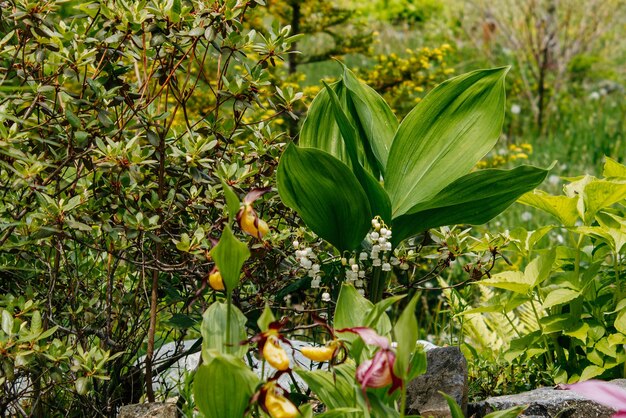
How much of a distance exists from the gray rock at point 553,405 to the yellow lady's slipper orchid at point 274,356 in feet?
3.37

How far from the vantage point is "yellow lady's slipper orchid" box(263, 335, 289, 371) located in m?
1.54

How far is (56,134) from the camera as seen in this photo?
2.48 metres

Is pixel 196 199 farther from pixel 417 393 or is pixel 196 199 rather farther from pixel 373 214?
pixel 417 393

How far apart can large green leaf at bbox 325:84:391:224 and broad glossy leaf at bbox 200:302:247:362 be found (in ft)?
2.34

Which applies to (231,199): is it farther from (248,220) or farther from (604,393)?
(604,393)

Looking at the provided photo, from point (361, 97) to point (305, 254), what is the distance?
0.63 m

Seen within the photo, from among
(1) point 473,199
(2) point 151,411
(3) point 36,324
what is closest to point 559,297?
(1) point 473,199

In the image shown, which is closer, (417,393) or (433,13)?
(417,393)

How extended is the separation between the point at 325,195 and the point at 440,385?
2.08 ft

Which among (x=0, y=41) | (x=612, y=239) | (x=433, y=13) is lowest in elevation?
(x=612, y=239)

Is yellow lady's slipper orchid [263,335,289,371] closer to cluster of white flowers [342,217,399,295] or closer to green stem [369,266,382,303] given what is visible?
cluster of white flowers [342,217,399,295]

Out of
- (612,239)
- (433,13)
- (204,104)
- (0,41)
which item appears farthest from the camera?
(433,13)

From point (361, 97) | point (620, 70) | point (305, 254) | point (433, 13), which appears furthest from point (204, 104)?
point (433, 13)

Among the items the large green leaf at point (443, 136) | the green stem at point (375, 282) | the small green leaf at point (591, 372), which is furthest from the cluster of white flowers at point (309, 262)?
the small green leaf at point (591, 372)
